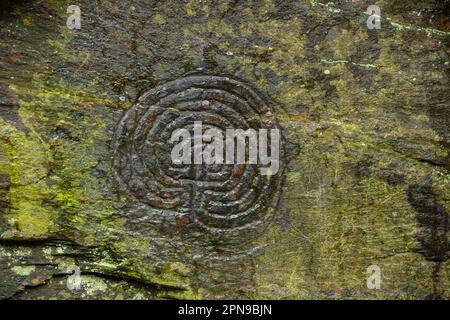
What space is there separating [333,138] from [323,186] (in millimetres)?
260

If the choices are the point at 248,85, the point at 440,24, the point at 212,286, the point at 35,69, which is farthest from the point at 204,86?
the point at 440,24

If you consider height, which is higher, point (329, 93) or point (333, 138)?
point (329, 93)

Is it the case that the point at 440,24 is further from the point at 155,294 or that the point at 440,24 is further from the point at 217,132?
the point at 155,294

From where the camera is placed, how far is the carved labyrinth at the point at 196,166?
2.90 metres

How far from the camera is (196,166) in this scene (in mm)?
2926

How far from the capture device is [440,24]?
291 centimetres

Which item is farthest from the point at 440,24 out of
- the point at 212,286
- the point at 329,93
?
the point at 212,286

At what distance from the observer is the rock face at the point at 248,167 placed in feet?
9.41

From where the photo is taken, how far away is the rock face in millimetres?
2867

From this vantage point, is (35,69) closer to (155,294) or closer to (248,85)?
(248,85)

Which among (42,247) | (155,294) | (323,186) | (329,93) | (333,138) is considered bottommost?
(155,294)

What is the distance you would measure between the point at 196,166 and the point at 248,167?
10.9 inches

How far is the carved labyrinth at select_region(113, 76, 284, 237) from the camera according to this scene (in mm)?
2900

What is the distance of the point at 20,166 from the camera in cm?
284
